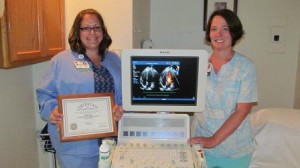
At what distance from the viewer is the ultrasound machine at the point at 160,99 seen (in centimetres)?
120

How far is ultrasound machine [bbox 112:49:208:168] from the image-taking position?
120cm

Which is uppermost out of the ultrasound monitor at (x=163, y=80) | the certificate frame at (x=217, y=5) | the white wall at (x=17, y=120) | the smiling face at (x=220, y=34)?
the certificate frame at (x=217, y=5)

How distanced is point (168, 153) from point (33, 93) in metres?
1.31

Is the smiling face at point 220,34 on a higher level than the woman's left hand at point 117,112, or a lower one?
higher

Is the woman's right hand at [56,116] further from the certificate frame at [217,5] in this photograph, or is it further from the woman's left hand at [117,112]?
the certificate frame at [217,5]

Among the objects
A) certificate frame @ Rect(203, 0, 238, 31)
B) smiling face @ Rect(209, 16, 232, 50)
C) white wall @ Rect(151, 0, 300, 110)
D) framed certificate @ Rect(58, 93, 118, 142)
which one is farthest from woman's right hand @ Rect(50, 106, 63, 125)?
certificate frame @ Rect(203, 0, 238, 31)

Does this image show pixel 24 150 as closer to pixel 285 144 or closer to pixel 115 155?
pixel 115 155

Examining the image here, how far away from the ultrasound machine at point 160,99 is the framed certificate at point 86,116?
0.22ft

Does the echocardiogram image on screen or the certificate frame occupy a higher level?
the certificate frame

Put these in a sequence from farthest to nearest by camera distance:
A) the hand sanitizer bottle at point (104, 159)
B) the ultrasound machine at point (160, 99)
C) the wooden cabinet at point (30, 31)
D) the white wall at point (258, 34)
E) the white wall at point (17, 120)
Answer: the white wall at point (258, 34) < the white wall at point (17, 120) < the wooden cabinet at point (30, 31) < the ultrasound machine at point (160, 99) < the hand sanitizer bottle at point (104, 159)

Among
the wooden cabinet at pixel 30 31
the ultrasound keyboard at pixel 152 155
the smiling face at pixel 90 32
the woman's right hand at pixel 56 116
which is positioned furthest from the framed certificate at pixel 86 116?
the wooden cabinet at pixel 30 31

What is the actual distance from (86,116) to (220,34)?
71cm

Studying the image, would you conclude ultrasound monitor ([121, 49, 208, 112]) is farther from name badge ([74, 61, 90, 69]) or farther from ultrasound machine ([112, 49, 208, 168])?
name badge ([74, 61, 90, 69])

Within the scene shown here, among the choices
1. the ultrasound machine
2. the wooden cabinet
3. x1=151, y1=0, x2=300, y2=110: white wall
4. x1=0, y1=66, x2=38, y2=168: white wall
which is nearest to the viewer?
the ultrasound machine
